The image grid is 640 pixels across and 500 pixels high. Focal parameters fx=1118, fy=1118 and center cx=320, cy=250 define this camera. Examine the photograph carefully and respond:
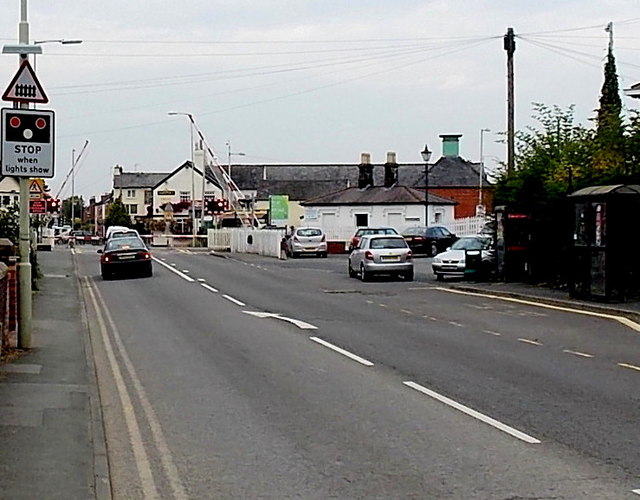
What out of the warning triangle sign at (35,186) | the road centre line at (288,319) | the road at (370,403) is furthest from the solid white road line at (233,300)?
the warning triangle sign at (35,186)

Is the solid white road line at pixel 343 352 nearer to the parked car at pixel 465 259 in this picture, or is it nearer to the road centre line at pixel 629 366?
the road centre line at pixel 629 366

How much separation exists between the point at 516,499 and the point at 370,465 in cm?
148

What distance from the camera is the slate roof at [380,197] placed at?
74062 mm

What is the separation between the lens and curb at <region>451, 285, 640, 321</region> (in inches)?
866

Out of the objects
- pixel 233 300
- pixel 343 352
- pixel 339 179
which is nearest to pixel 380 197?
pixel 339 179

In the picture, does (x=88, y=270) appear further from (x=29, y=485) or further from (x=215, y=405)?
(x=29, y=485)

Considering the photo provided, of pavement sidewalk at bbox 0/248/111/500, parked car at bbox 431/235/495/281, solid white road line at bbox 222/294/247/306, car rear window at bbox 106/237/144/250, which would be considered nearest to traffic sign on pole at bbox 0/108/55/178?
pavement sidewalk at bbox 0/248/111/500

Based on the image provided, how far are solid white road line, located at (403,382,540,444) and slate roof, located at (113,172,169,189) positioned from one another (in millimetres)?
132816

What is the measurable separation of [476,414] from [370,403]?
1.27 m

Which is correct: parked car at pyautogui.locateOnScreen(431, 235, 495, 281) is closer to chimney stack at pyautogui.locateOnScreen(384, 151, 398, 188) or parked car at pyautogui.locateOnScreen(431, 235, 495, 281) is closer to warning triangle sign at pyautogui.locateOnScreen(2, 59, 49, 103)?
warning triangle sign at pyautogui.locateOnScreen(2, 59, 49, 103)

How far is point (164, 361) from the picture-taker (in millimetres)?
15641

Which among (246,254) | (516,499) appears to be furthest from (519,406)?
(246,254)

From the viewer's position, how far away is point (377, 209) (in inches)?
2943

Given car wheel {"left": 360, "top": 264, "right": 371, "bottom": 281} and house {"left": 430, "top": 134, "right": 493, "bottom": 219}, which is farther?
house {"left": 430, "top": 134, "right": 493, "bottom": 219}
